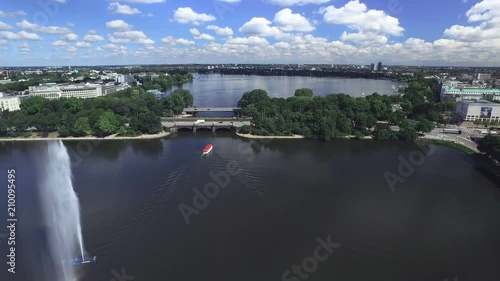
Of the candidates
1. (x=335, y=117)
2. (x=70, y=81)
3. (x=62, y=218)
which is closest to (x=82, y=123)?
(x=62, y=218)

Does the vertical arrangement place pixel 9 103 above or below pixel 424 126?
above

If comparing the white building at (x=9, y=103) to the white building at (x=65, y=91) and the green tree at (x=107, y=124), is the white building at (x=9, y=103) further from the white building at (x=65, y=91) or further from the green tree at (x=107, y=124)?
the green tree at (x=107, y=124)

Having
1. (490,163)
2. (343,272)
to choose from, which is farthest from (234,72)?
(343,272)

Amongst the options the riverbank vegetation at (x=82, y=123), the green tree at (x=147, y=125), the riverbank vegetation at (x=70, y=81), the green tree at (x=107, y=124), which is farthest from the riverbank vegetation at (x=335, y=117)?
the riverbank vegetation at (x=70, y=81)

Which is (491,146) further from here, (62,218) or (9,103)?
(9,103)

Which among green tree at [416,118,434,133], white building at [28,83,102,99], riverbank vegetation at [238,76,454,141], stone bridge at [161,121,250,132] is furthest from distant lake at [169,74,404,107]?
green tree at [416,118,434,133]

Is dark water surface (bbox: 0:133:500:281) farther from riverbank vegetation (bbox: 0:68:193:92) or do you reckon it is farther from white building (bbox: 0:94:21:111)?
riverbank vegetation (bbox: 0:68:193:92)
